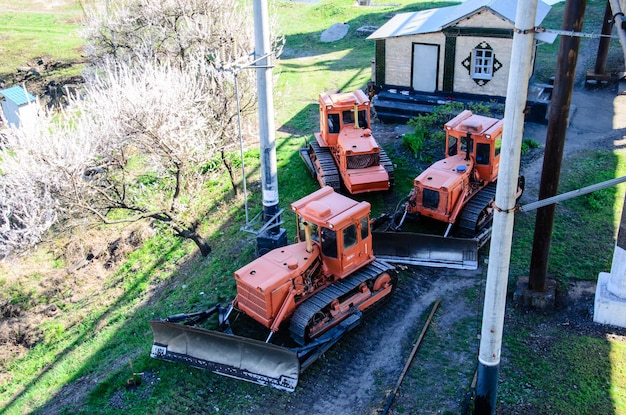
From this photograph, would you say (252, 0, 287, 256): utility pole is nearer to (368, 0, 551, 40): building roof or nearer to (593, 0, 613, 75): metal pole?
(368, 0, 551, 40): building roof

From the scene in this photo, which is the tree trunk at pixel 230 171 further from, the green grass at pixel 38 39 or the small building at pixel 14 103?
the green grass at pixel 38 39

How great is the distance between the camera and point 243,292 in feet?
36.6

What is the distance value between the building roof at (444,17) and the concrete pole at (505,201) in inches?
553

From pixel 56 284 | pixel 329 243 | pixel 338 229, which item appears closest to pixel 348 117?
pixel 329 243

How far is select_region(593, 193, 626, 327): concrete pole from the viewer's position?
10.7m

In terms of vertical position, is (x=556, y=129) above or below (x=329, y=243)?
above

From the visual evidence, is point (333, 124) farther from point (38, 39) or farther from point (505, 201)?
point (38, 39)

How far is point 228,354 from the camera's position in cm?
1067

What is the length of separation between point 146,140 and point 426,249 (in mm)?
7464

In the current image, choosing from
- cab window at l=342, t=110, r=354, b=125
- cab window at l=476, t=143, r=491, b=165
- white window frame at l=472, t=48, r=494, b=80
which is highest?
white window frame at l=472, t=48, r=494, b=80

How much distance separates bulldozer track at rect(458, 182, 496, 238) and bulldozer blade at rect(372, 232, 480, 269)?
1.75ft

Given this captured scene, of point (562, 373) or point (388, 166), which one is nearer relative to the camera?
point (562, 373)

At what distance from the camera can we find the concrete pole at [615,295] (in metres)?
10.7

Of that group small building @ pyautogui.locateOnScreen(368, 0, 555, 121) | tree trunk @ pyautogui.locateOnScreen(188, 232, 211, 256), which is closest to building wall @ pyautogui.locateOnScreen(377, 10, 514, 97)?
small building @ pyautogui.locateOnScreen(368, 0, 555, 121)
